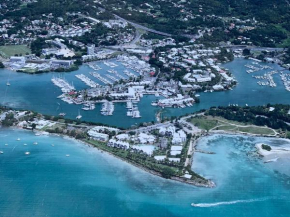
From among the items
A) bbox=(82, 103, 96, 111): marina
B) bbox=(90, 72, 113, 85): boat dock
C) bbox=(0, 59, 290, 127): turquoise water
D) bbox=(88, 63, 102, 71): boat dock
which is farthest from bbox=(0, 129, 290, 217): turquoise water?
bbox=(88, 63, 102, 71): boat dock

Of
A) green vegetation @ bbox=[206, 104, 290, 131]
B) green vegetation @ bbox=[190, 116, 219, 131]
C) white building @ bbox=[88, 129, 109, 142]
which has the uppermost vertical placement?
green vegetation @ bbox=[206, 104, 290, 131]

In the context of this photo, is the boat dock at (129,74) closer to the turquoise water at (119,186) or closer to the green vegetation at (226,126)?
the green vegetation at (226,126)

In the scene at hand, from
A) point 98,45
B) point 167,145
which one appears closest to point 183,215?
point 167,145

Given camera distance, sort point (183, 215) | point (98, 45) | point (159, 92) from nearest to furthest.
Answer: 1. point (183, 215)
2. point (159, 92)
3. point (98, 45)

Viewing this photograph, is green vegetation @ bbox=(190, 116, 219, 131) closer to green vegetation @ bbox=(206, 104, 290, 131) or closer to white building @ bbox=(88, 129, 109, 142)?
green vegetation @ bbox=(206, 104, 290, 131)

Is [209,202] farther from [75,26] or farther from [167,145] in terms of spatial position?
[75,26]

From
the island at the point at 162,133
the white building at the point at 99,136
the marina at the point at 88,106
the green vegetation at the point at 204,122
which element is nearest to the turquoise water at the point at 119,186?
the island at the point at 162,133

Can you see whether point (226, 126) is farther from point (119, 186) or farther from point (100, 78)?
point (100, 78)
